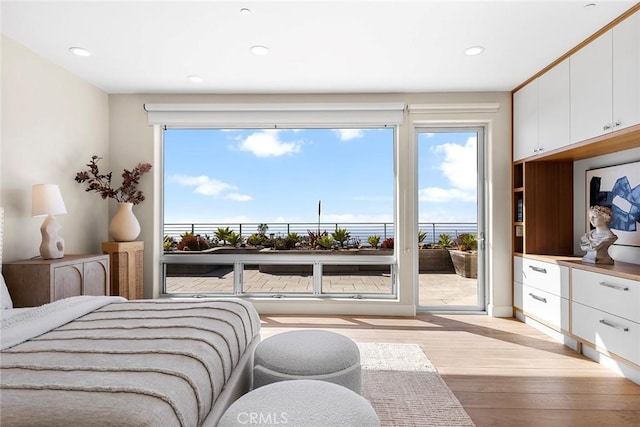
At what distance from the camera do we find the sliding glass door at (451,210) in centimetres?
435

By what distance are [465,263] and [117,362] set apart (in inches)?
156

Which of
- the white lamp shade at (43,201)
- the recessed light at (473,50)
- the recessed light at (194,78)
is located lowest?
the white lamp shade at (43,201)

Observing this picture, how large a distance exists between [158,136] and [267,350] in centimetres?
335

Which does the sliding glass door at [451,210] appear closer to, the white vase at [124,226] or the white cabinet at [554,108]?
the white cabinet at [554,108]

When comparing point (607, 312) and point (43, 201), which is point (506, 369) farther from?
point (43, 201)

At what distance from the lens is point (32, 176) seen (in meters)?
3.16

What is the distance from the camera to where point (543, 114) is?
3529mm

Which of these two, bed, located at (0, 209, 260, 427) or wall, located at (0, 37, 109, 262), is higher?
wall, located at (0, 37, 109, 262)

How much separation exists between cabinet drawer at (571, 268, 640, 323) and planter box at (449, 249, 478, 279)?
1.34m

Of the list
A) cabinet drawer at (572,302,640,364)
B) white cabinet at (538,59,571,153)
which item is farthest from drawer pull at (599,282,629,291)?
white cabinet at (538,59,571,153)

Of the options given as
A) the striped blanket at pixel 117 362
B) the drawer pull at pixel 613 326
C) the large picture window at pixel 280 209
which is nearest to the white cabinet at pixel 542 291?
the drawer pull at pixel 613 326

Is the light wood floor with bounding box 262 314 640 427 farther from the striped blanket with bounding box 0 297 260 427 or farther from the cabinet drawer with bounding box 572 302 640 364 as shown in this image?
the striped blanket with bounding box 0 297 260 427

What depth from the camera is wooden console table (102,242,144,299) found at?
370 cm

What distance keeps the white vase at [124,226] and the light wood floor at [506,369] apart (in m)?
1.68
